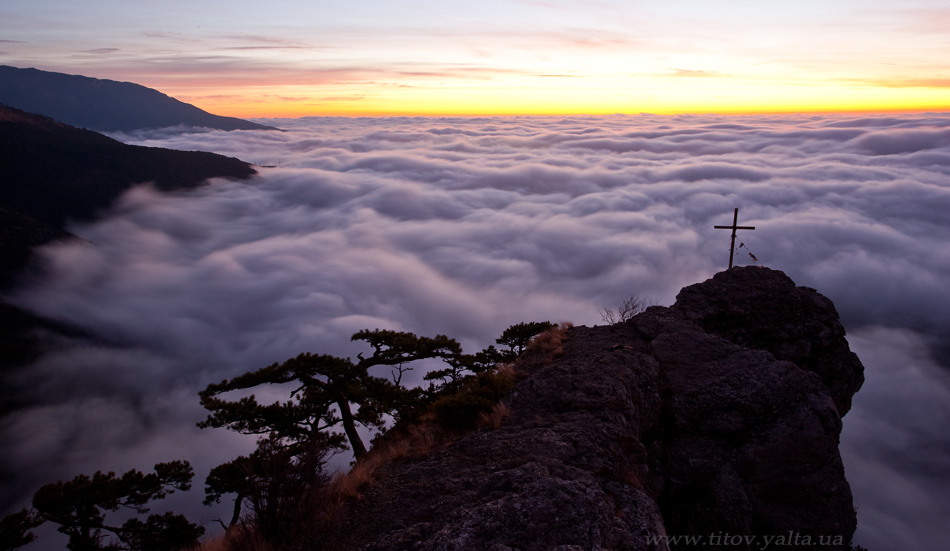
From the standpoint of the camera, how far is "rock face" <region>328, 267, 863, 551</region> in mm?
6008

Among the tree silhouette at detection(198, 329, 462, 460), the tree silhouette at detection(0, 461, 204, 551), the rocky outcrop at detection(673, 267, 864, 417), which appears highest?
the rocky outcrop at detection(673, 267, 864, 417)

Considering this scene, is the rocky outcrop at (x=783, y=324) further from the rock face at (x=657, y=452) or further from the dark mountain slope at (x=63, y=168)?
the dark mountain slope at (x=63, y=168)

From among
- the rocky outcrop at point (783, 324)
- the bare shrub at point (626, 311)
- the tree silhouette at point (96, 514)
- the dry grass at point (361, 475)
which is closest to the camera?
the dry grass at point (361, 475)

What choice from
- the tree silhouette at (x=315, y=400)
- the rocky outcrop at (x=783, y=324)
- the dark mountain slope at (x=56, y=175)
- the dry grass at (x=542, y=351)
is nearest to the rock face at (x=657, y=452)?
the rocky outcrop at (x=783, y=324)

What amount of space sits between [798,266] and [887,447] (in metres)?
67.9

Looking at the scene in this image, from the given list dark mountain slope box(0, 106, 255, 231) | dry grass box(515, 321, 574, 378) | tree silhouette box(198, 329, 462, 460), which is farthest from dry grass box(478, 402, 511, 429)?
dark mountain slope box(0, 106, 255, 231)

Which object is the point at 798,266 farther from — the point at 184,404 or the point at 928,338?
the point at 184,404

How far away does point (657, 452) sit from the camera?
32.0 ft

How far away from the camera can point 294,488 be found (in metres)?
6.20

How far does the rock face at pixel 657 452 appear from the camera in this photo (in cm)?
601

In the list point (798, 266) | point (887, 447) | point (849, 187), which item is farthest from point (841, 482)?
point (849, 187)

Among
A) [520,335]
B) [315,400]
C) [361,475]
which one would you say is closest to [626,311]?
[520,335]

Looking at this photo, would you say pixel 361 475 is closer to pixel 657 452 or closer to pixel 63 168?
pixel 657 452

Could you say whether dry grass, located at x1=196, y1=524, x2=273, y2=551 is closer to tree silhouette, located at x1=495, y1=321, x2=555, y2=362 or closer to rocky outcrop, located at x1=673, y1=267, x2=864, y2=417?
tree silhouette, located at x1=495, y1=321, x2=555, y2=362
